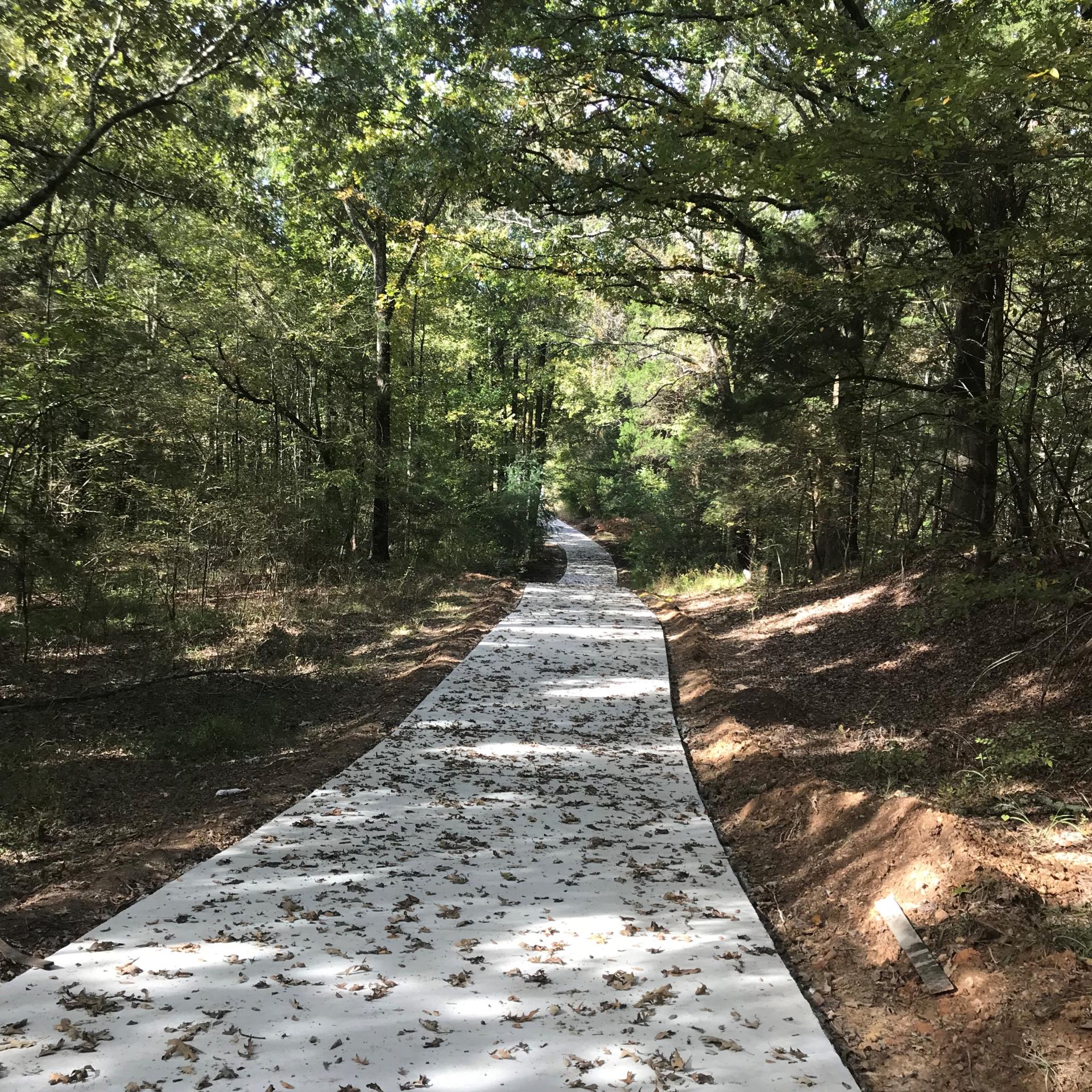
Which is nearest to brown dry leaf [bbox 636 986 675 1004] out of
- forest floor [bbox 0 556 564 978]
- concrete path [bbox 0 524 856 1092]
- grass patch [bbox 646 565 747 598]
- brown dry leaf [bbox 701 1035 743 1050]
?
Result: concrete path [bbox 0 524 856 1092]

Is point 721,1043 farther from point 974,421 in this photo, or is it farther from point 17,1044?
point 974,421

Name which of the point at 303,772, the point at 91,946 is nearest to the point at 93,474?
the point at 303,772

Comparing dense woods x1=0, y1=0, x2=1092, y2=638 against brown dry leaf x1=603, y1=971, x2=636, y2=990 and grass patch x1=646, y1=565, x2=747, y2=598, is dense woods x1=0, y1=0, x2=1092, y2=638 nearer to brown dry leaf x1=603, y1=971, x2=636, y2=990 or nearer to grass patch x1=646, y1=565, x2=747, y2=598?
grass patch x1=646, y1=565, x2=747, y2=598

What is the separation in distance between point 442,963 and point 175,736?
455 cm

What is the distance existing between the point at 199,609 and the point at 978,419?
955 centimetres

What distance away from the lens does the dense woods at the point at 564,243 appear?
587cm

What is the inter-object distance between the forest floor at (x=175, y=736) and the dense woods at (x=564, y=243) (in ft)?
3.38

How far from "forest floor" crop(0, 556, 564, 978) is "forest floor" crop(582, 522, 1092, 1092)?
294cm

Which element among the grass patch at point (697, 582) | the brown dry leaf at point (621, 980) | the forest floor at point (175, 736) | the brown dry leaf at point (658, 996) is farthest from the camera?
the grass patch at point (697, 582)

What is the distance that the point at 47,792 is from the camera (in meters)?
5.36

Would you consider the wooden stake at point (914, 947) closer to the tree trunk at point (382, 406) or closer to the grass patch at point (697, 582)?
the grass patch at point (697, 582)

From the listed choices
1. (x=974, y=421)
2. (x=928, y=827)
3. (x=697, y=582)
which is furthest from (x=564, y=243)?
(x=697, y=582)

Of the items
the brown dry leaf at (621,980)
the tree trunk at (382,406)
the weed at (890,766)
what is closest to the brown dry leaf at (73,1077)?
the brown dry leaf at (621,980)

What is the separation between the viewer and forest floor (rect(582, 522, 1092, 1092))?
258 cm
